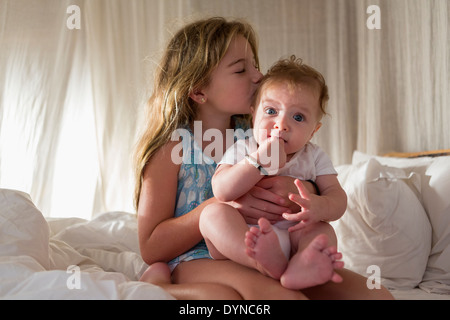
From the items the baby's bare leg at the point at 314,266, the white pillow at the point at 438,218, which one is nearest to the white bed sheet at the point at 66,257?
the baby's bare leg at the point at 314,266

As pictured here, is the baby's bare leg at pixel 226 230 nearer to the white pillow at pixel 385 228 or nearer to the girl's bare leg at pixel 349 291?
the girl's bare leg at pixel 349 291

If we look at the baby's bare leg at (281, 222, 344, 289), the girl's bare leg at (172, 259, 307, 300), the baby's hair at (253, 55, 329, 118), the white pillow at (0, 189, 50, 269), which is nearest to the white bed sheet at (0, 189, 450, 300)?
the white pillow at (0, 189, 50, 269)

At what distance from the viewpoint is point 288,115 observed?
4.07 ft

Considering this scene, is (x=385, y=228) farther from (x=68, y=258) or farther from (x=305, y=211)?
(x=68, y=258)

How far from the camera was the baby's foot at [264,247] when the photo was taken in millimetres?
977

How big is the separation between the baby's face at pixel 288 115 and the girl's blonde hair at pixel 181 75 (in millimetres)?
262

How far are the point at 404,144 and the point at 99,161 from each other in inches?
63.5

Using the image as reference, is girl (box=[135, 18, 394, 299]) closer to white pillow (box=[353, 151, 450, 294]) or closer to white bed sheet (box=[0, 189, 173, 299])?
white bed sheet (box=[0, 189, 173, 299])

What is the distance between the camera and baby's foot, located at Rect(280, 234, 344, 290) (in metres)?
0.95

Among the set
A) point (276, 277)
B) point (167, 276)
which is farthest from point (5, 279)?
point (276, 277)

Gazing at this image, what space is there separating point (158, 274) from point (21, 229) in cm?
39

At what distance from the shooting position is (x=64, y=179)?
101 inches

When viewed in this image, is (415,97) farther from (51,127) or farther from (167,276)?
(51,127)

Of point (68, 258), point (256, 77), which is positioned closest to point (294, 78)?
point (256, 77)
